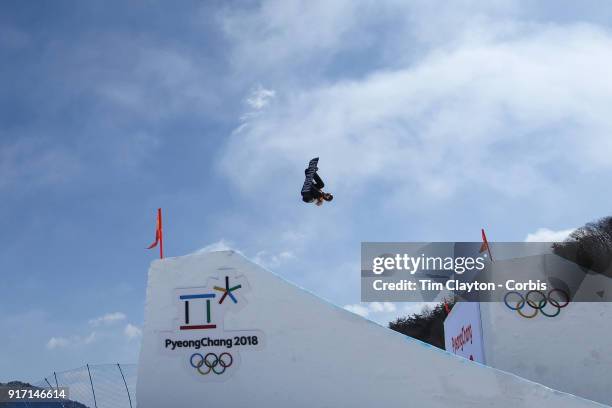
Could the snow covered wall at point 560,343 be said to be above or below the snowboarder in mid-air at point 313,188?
below

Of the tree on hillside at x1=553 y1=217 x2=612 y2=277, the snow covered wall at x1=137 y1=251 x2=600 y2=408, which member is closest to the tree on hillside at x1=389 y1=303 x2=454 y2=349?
the tree on hillside at x1=553 y1=217 x2=612 y2=277

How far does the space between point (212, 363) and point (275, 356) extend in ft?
3.49

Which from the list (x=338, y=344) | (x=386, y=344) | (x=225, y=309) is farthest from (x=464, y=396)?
(x=225, y=309)

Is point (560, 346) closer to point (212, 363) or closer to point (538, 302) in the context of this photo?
point (538, 302)

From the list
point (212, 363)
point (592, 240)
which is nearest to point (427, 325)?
point (592, 240)

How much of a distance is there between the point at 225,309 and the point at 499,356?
5.92 meters

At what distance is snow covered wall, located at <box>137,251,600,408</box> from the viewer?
373 inches

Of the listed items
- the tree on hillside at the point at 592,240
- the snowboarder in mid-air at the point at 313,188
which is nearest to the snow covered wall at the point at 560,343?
the snowboarder in mid-air at the point at 313,188

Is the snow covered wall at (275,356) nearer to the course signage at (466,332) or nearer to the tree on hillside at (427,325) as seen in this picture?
the course signage at (466,332)

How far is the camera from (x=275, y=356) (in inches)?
390

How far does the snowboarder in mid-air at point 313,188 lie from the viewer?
501 inches

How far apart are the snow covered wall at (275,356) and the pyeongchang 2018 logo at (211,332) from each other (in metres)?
0.02

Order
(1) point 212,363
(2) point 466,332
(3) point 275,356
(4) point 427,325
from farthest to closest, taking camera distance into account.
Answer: (4) point 427,325 < (2) point 466,332 < (1) point 212,363 < (3) point 275,356

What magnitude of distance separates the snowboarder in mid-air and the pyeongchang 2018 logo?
309 cm
